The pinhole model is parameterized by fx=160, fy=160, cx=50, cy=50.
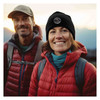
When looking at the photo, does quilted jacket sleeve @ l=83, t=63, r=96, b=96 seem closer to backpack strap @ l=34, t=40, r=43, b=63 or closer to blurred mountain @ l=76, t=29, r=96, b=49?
blurred mountain @ l=76, t=29, r=96, b=49

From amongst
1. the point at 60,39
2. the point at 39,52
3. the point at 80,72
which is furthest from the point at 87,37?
the point at 39,52

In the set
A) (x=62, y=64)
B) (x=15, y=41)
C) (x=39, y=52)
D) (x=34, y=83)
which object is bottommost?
(x=34, y=83)

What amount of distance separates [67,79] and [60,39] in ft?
1.39

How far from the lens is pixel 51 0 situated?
6.08ft

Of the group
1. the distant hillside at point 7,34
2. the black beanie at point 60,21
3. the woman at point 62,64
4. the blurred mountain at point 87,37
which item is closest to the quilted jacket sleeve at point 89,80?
the woman at point 62,64

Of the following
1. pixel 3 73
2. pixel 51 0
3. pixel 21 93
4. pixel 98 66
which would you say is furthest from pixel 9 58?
pixel 98 66

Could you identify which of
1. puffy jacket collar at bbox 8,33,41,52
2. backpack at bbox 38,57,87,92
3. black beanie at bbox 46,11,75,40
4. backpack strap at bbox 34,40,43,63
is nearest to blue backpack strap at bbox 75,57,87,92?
backpack at bbox 38,57,87,92

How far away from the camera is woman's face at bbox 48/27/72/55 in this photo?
5.55 feet

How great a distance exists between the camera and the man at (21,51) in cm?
183

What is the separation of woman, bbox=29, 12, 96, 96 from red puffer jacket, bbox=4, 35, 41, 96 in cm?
16

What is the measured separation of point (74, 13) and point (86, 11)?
14cm

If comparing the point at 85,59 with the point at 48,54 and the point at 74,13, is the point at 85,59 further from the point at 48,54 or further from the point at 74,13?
the point at 74,13

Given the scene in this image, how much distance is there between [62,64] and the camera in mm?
1688

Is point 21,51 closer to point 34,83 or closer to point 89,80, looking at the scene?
point 34,83
